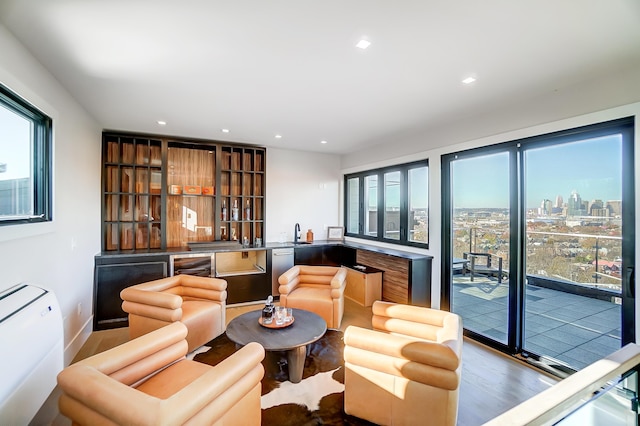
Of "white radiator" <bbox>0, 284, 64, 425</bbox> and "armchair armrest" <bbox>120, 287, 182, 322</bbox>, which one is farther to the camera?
"armchair armrest" <bbox>120, 287, 182, 322</bbox>

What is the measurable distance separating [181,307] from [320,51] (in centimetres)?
283

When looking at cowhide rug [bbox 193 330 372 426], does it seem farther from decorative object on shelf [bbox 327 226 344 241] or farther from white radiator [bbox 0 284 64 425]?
decorative object on shelf [bbox 327 226 344 241]

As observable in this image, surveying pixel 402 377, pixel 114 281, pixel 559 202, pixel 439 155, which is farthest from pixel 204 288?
pixel 559 202

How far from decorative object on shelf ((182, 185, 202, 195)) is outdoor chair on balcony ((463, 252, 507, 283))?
4201 millimetres

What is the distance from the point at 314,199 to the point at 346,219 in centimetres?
84

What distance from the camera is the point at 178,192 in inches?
186

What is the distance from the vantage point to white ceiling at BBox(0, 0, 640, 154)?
1.67 meters

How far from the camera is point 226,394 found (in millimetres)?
1512

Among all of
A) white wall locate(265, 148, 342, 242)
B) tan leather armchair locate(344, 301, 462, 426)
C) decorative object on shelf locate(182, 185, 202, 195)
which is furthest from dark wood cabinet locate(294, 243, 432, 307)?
decorative object on shelf locate(182, 185, 202, 195)

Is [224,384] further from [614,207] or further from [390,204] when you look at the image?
[390,204]

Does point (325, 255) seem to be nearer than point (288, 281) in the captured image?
No

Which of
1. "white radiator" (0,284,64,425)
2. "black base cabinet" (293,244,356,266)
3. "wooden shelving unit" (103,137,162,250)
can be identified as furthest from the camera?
"black base cabinet" (293,244,356,266)

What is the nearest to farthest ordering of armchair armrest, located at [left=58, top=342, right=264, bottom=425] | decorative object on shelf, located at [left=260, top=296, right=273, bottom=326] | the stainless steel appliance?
1. armchair armrest, located at [left=58, top=342, right=264, bottom=425]
2. decorative object on shelf, located at [left=260, top=296, right=273, bottom=326]
3. the stainless steel appliance

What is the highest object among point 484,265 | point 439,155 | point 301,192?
point 439,155
